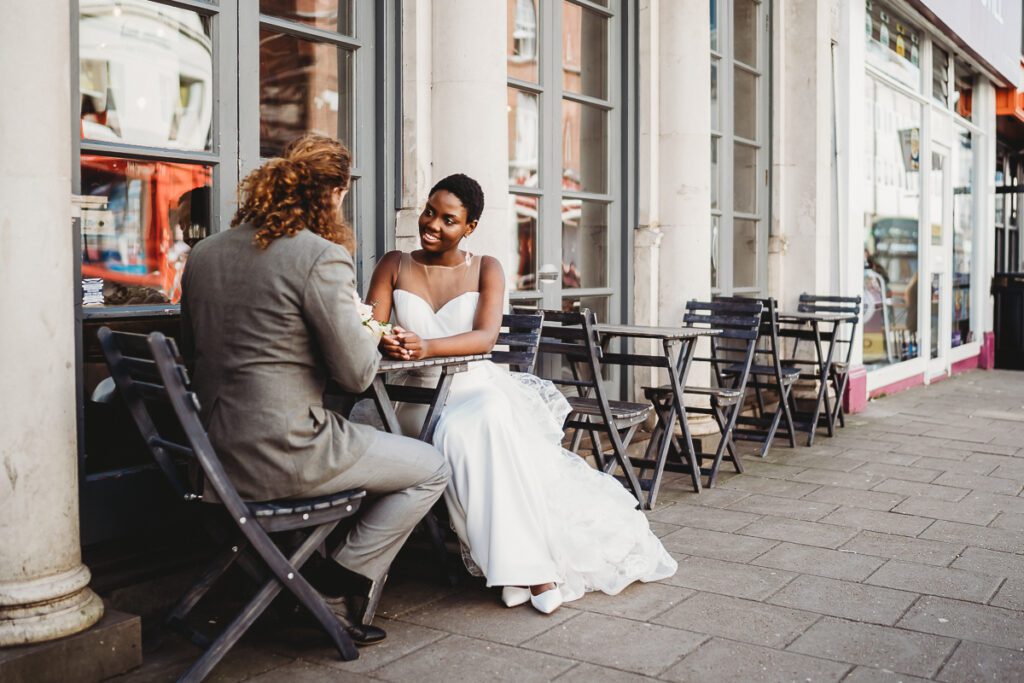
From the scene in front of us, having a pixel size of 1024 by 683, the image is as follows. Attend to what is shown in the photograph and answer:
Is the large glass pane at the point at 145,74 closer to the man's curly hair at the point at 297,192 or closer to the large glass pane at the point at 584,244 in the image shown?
the man's curly hair at the point at 297,192

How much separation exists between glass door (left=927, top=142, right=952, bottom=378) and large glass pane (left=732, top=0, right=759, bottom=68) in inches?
176

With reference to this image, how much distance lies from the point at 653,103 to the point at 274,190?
442 centimetres

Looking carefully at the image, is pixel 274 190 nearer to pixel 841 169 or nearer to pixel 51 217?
pixel 51 217

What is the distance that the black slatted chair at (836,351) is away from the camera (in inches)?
323

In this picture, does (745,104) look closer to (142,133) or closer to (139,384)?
(142,133)

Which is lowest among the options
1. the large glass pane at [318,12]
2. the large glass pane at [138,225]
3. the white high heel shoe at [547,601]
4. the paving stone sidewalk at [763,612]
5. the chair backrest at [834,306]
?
the paving stone sidewalk at [763,612]

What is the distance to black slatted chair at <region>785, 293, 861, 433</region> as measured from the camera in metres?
8.20

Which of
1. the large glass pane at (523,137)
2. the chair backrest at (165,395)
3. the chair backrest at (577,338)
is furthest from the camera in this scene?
the large glass pane at (523,137)

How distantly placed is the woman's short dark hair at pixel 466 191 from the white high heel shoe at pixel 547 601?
5.00 ft

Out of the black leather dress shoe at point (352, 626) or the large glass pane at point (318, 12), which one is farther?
the large glass pane at point (318, 12)

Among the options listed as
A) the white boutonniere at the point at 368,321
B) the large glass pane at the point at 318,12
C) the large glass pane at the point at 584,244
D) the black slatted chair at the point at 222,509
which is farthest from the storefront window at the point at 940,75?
the black slatted chair at the point at 222,509

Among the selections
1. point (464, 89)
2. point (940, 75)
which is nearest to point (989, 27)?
point (940, 75)

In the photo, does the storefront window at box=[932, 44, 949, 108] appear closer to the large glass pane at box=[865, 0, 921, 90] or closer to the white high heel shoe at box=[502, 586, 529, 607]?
the large glass pane at box=[865, 0, 921, 90]

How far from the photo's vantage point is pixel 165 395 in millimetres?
3062
